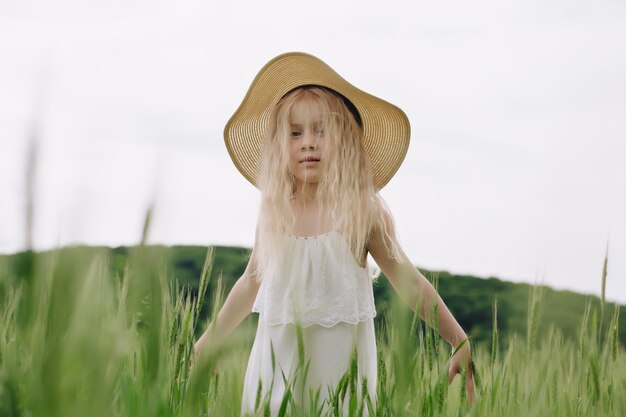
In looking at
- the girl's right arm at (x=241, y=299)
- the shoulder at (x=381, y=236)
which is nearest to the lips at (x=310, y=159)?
the shoulder at (x=381, y=236)

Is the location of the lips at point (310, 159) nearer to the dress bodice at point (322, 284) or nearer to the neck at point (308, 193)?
the neck at point (308, 193)

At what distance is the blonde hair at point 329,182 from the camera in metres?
2.21

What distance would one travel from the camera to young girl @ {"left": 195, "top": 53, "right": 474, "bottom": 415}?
2152mm

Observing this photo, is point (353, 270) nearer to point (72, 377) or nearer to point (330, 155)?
point (330, 155)

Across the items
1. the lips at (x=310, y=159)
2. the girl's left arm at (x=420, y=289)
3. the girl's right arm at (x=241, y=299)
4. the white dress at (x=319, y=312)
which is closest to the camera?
the girl's left arm at (x=420, y=289)

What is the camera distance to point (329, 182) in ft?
7.44

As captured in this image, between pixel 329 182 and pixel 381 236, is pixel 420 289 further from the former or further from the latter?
pixel 329 182

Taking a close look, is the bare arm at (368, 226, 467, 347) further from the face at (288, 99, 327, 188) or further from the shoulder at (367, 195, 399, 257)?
the face at (288, 99, 327, 188)

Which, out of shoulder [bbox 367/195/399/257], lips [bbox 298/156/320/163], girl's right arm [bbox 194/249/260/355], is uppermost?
lips [bbox 298/156/320/163]

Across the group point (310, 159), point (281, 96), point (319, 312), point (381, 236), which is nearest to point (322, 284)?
point (319, 312)

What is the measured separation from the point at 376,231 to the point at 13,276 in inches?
66.6

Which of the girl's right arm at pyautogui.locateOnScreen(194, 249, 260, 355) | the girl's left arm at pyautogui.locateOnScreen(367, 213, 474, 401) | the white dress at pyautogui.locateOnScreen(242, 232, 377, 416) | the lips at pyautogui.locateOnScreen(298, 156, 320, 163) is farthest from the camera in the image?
the girl's right arm at pyautogui.locateOnScreen(194, 249, 260, 355)

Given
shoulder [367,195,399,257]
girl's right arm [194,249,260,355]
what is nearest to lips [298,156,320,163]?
shoulder [367,195,399,257]

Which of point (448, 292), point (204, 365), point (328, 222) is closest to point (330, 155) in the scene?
point (328, 222)
